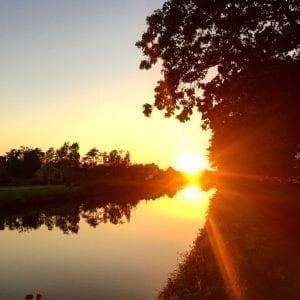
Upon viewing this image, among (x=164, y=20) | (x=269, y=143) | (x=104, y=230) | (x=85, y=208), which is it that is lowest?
(x=269, y=143)

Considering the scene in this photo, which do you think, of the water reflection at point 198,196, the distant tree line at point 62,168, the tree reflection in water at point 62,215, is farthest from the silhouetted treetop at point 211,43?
the distant tree line at point 62,168

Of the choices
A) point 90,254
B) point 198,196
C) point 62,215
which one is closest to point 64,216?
point 62,215

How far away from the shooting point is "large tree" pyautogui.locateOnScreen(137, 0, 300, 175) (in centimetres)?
1912

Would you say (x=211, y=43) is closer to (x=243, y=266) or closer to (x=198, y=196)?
(x=243, y=266)

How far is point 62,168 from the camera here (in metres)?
109

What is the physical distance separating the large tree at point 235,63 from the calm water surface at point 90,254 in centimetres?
809

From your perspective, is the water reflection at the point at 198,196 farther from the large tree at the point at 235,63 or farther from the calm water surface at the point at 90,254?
the large tree at the point at 235,63

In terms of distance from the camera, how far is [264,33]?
2055cm

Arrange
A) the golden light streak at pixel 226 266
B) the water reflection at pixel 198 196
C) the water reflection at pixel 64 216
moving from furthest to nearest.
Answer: the water reflection at pixel 198 196 → the water reflection at pixel 64 216 → the golden light streak at pixel 226 266

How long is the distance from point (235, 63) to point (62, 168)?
91.3m

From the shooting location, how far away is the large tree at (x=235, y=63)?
19.1 metres

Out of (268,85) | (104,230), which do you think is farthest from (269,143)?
(104,230)

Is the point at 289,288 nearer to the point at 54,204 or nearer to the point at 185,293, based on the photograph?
the point at 185,293

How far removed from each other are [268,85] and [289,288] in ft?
28.3
